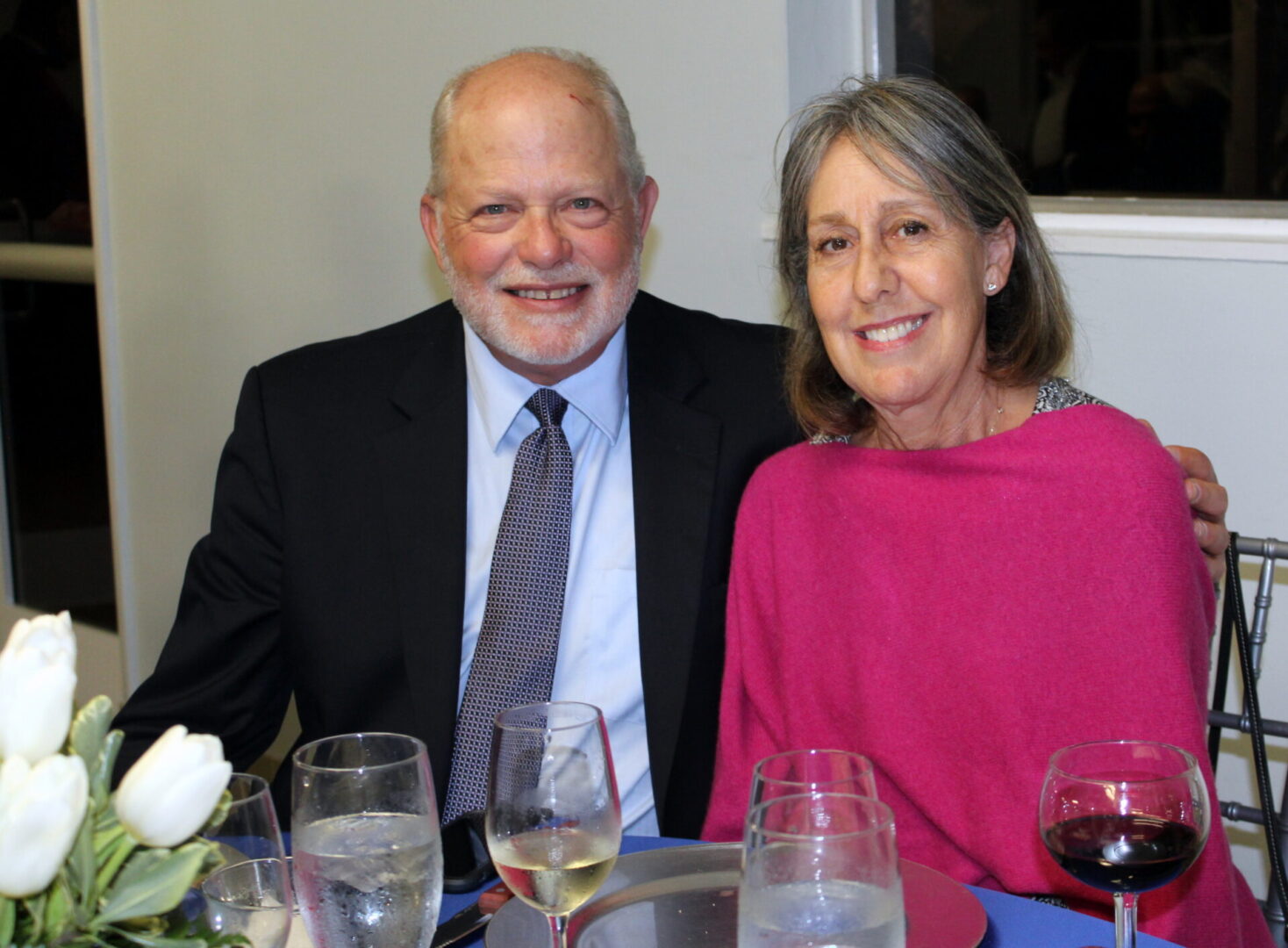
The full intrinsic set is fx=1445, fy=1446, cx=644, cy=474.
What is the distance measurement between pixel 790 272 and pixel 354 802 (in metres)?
1.11

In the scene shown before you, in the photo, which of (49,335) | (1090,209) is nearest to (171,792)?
(1090,209)

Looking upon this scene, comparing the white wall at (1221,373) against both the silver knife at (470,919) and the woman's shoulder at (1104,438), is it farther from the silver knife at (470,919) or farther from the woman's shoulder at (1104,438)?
the silver knife at (470,919)

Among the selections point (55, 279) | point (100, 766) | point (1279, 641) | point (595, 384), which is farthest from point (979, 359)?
point (55, 279)

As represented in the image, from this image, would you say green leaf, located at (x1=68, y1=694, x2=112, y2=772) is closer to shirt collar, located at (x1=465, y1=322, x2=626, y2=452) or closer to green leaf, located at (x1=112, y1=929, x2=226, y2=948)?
green leaf, located at (x1=112, y1=929, x2=226, y2=948)

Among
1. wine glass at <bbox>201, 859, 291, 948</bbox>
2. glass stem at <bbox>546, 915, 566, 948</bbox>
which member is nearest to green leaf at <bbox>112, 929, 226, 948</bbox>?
wine glass at <bbox>201, 859, 291, 948</bbox>

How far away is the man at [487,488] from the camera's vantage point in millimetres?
1867

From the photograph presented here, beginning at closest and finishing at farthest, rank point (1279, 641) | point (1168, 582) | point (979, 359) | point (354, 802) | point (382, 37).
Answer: point (354, 802), point (1168, 582), point (979, 359), point (1279, 641), point (382, 37)

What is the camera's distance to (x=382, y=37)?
11.2 feet

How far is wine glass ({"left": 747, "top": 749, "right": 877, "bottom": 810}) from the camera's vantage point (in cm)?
95

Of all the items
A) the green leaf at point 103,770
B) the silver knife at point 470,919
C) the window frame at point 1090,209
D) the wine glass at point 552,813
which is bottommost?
the silver knife at point 470,919

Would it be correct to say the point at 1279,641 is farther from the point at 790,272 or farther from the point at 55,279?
the point at 55,279

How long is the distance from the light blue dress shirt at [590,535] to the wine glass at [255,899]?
0.90 m

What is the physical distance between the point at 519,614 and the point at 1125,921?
931 mm

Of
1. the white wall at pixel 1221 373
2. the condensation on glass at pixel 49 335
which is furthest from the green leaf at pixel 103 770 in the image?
the condensation on glass at pixel 49 335
